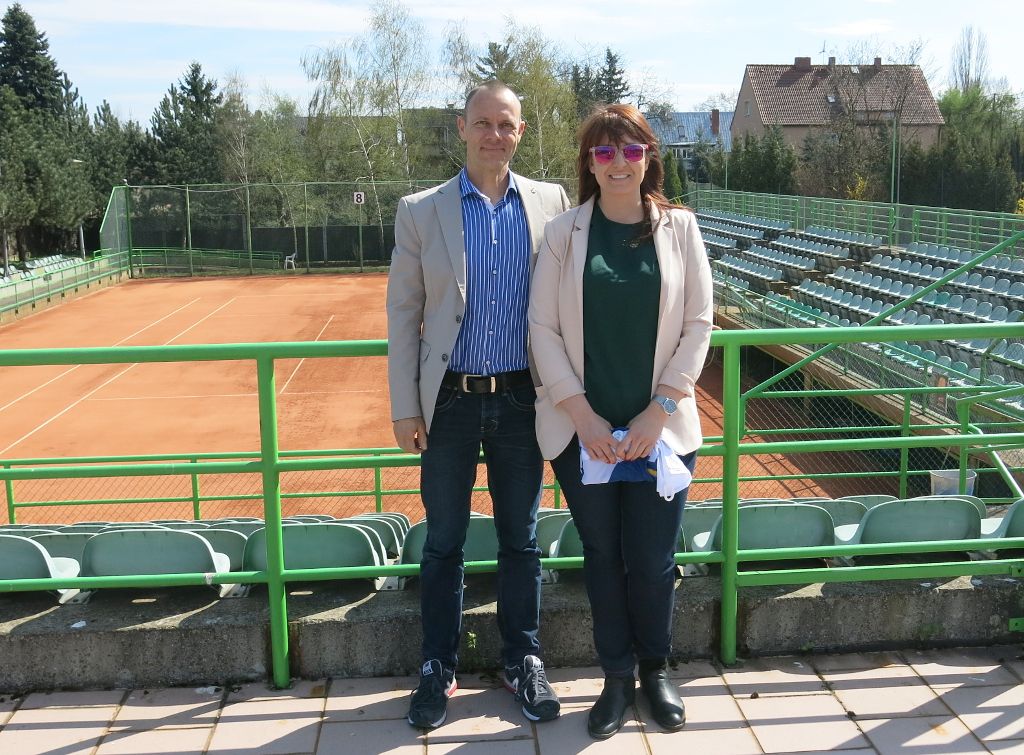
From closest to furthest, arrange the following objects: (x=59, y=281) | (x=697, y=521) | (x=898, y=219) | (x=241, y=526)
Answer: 1. (x=697, y=521)
2. (x=241, y=526)
3. (x=898, y=219)
4. (x=59, y=281)

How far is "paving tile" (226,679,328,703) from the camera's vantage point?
3330 mm

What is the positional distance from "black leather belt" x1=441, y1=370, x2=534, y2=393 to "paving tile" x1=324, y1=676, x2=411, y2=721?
1.07 metres

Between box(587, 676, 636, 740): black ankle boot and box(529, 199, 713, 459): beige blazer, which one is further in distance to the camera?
box(587, 676, 636, 740): black ankle boot

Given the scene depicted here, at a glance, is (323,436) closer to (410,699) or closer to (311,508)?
(311,508)

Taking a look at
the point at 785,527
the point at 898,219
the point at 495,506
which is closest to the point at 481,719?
the point at 495,506

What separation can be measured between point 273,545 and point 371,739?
739 millimetres

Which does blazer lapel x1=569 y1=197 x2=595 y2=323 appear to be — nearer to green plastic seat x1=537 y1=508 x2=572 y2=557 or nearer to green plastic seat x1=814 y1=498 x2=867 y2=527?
green plastic seat x1=537 y1=508 x2=572 y2=557

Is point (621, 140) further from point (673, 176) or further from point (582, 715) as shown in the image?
point (673, 176)

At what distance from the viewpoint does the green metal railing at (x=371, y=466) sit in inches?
130

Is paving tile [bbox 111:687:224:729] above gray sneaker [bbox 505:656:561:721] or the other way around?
the other way around

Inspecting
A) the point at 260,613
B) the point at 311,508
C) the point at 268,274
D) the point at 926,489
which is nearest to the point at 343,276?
the point at 268,274

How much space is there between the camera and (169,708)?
325cm

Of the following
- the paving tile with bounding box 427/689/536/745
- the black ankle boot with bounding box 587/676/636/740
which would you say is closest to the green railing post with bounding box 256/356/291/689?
the paving tile with bounding box 427/689/536/745

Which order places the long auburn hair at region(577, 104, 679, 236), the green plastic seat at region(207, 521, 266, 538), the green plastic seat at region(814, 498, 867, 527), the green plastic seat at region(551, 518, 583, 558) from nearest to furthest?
the long auburn hair at region(577, 104, 679, 236) → the green plastic seat at region(551, 518, 583, 558) → the green plastic seat at region(207, 521, 266, 538) → the green plastic seat at region(814, 498, 867, 527)
